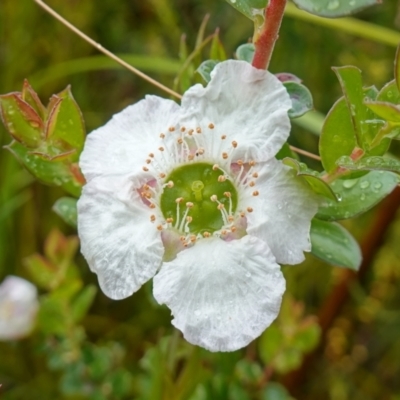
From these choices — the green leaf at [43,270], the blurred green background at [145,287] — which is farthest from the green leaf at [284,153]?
the green leaf at [43,270]

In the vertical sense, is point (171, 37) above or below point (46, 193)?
above

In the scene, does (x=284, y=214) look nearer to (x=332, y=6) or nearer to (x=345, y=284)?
(x=332, y=6)

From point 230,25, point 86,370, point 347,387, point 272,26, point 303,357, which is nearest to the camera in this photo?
point 272,26

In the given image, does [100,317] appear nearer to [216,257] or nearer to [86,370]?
[86,370]

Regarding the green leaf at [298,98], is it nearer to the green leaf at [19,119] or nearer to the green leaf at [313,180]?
the green leaf at [313,180]

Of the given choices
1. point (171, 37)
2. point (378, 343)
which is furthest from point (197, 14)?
point (378, 343)

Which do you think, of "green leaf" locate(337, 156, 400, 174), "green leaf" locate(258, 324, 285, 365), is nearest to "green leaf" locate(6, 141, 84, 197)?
"green leaf" locate(337, 156, 400, 174)
